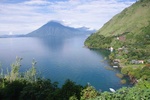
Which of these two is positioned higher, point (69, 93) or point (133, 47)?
point (69, 93)

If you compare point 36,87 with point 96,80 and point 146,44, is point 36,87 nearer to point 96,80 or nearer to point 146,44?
point 96,80

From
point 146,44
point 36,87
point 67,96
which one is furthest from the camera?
point 146,44

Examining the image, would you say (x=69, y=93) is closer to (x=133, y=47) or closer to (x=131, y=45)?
(x=133, y=47)

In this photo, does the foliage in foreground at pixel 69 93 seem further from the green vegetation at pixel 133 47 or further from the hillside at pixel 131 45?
the hillside at pixel 131 45

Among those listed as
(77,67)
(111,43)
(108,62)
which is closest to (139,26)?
(111,43)

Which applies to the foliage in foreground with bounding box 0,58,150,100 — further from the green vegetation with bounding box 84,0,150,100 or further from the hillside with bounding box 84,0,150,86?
the hillside with bounding box 84,0,150,86

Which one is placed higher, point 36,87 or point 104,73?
point 36,87

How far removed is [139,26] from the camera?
183m

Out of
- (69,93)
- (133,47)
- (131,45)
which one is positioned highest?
(69,93)

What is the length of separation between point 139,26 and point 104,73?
352 feet

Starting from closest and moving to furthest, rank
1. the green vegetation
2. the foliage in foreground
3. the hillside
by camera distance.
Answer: the foliage in foreground
the green vegetation
the hillside

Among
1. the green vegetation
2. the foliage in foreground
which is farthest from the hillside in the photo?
the foliage in foreground

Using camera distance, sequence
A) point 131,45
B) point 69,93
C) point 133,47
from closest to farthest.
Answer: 1. point 69,93
2. point 133,47
3. point 131,45

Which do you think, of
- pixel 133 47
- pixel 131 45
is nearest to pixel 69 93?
pixel 133 47
